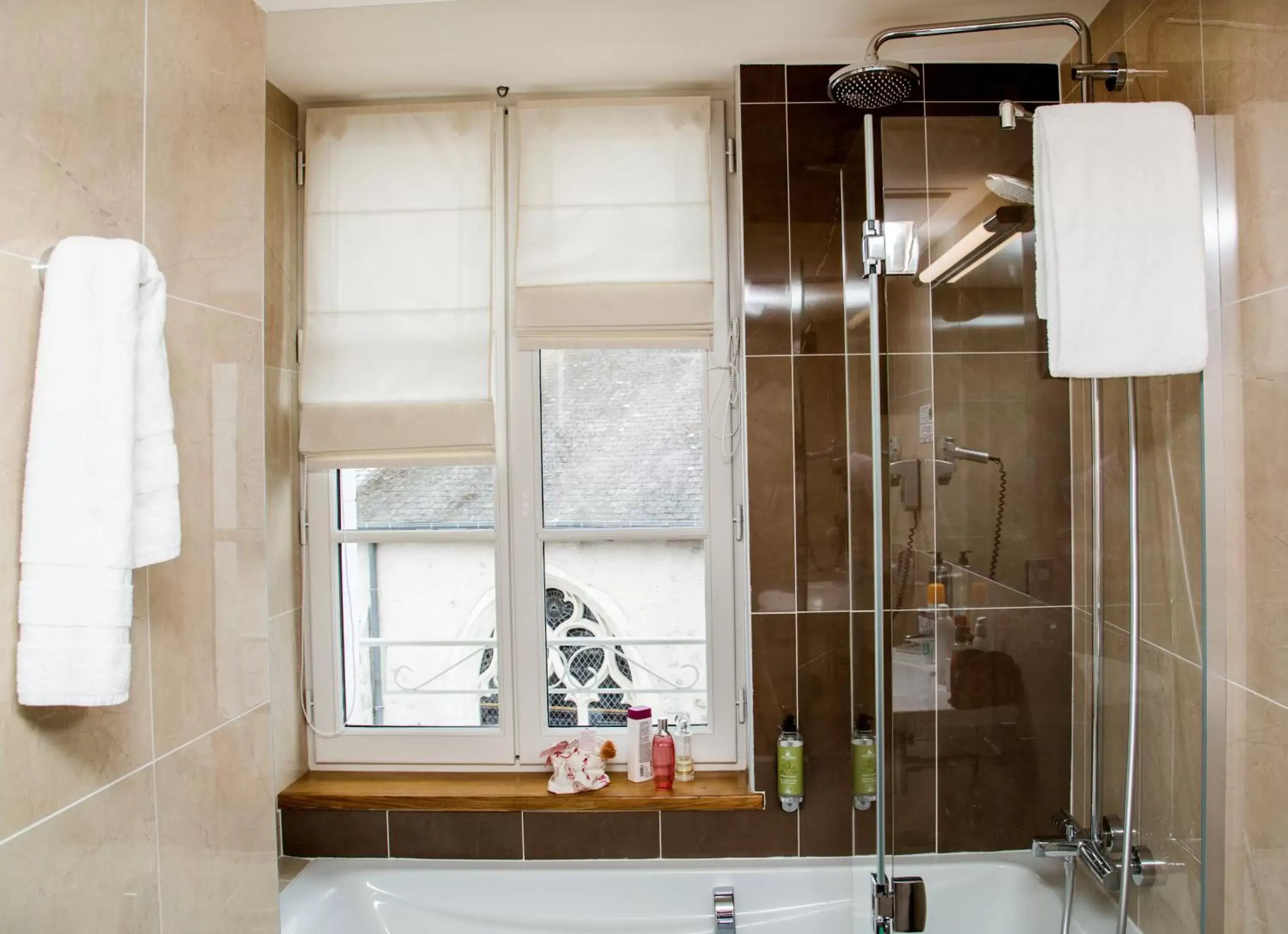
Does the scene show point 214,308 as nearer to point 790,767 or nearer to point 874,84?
point 874,84

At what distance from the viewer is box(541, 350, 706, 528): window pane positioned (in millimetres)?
2057

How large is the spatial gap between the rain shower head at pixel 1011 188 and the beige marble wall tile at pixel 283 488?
1.68 metres

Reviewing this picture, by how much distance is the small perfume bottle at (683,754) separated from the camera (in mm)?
1973

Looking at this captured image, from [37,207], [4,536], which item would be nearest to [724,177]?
[37,207]

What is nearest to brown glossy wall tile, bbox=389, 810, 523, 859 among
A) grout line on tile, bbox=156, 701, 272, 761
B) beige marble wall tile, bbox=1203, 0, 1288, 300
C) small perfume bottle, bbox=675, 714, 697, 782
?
small perfume bottle, bbox=675, 714, 697, 782

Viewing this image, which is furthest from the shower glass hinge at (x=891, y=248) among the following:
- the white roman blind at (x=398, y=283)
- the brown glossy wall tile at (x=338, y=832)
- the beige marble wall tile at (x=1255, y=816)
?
the brown glossy wall tile at (x=338, y=832)

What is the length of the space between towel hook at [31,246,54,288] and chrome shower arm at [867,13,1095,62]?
1355mm

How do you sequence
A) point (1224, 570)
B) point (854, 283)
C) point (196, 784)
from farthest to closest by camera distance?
point (854, 283)
point (1224, 570)
point (196, 784)

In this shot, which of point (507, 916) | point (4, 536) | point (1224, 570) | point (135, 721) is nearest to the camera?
point (4, 536)

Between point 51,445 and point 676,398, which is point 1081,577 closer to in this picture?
point 676,398

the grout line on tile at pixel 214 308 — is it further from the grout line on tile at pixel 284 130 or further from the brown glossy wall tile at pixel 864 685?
the brown glossy wall tile at pixel 864 685

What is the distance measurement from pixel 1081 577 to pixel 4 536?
1.45 metres

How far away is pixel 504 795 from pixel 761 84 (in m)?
1.90

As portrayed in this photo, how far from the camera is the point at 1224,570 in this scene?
3.92ft
